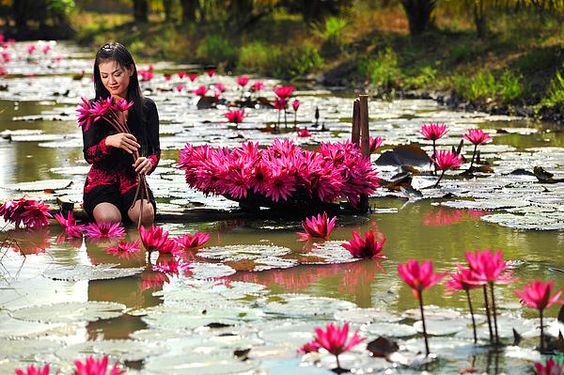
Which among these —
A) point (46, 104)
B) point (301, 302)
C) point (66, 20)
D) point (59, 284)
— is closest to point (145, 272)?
point (59, 284)

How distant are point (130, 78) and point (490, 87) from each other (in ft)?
22.9

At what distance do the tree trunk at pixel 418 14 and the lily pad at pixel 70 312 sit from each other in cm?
1414

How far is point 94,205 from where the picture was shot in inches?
225

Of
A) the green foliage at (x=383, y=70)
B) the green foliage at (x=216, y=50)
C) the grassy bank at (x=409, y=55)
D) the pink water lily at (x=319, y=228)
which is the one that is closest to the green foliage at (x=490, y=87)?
the grassy bank at (x=409, y=55)

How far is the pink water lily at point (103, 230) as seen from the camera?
5.32m

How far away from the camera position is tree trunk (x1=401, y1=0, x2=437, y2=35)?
1766cm

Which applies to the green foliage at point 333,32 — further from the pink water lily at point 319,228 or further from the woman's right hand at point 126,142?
the pink water lily at point 319,228

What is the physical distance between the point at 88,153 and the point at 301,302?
2.10 meters

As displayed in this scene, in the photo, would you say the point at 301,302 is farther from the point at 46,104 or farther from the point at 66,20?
the point at 66,20

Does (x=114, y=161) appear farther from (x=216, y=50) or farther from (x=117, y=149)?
(x=216, y=50)

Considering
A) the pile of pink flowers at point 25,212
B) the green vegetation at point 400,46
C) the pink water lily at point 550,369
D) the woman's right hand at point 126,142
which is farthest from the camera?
the green vegetation at point 400,46

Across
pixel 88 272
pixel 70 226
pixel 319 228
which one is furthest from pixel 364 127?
pixel 88 272

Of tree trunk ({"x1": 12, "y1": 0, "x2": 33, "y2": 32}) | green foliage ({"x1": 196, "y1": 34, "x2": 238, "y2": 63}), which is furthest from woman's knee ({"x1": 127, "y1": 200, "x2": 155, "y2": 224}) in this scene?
tree trunk ({"x1": 12, "y1": 0, "x2": 33, "y2": 32})

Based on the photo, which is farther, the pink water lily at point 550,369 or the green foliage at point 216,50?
the green foliage at point 216,50
